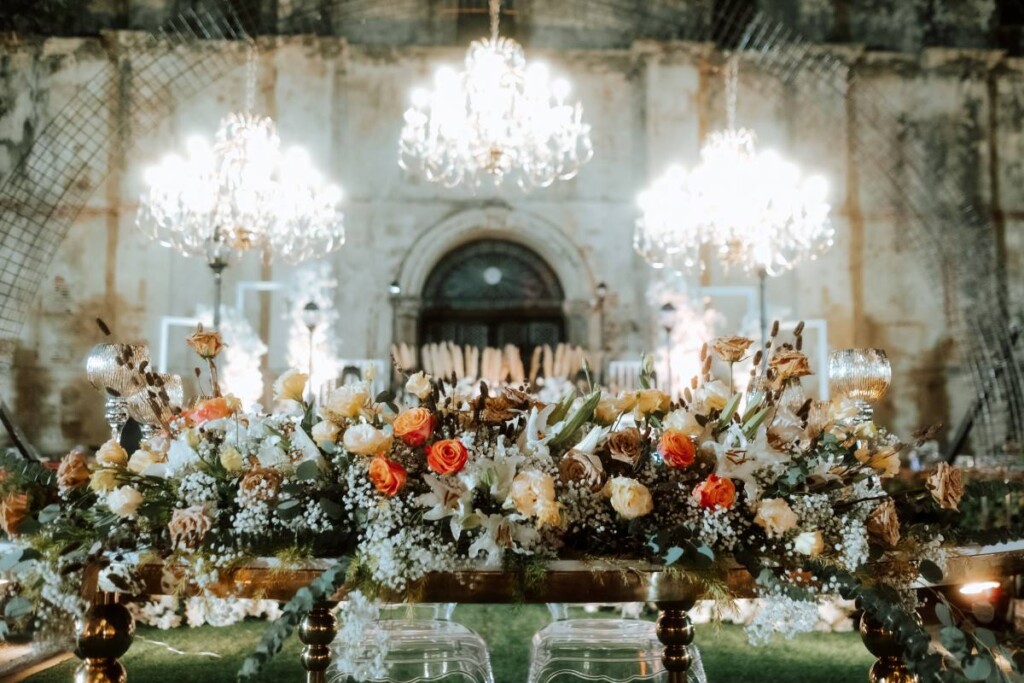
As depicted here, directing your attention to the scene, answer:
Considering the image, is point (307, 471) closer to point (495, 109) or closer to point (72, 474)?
point (72, 474)

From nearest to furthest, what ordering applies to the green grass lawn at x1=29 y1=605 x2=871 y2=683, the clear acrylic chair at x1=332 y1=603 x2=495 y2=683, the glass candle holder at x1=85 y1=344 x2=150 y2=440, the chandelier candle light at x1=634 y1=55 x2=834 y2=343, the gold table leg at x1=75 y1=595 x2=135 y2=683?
the gold table leg at x1=75 y1=595 x2=135 y2=683 < the clear acrylic chair at x1=332 y1=603 x2=495 y2=683 < the glass candle holder at x1=85 y1=344 x2=150 y2=440 < the green grass lawn at x1=29 y1=605 x2=871 y2=683 < the chandelier candle light at x1=634 y1=55 x2=834 y2=343

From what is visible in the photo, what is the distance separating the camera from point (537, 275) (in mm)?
12078

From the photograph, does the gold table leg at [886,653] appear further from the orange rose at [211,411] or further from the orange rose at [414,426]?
the orange rose at [211,411]

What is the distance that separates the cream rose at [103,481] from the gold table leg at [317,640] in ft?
1.96

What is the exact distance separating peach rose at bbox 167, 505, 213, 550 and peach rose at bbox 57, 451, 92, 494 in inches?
17.1

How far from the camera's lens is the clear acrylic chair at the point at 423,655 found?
249cm

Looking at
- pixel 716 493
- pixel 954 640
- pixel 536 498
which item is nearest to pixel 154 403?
pixel 536 498

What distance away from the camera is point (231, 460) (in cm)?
199

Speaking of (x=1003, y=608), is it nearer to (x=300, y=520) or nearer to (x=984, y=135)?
(x=300, y=520)

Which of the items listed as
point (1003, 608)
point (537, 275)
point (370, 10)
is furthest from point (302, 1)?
point (1003, 608)

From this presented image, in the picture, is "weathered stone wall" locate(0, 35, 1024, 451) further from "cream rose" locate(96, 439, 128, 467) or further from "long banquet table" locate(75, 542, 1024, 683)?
"long banquet table" locate(75, 542, 1024, 683)

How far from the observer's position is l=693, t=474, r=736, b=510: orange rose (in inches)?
73.1

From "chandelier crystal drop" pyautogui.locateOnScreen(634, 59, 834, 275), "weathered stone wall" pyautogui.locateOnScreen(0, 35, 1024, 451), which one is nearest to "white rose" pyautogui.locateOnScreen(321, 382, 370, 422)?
"chandelier crystal drop" pyautogui.locateOnScreen(634, 59, 834, 275)

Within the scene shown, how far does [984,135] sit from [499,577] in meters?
12.4
